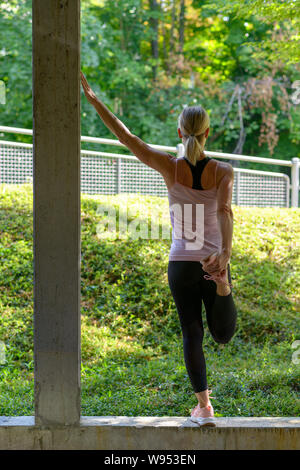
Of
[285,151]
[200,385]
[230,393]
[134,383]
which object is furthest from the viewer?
[285,151]

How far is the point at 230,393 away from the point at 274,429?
5.10 ft

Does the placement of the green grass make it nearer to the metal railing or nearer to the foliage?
the metal railing

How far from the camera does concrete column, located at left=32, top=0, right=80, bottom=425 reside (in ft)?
8.88

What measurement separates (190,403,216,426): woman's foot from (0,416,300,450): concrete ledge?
25mm

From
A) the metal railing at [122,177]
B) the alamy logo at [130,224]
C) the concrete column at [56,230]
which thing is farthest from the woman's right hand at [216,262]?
the metal railing at [122,177]

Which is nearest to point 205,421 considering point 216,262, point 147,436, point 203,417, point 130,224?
point 203,417

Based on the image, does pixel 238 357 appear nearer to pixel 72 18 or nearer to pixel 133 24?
pixel 72 18

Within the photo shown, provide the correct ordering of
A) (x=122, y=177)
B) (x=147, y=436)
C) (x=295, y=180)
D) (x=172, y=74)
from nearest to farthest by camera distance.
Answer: (x=147, y=436) → (x=122, y=177) → (x=295, y=180) → (x=172, y=74)

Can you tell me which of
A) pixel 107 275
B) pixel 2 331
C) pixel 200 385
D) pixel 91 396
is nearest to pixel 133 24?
pixel 107 275

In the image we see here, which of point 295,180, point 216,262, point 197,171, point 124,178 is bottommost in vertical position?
point 216,262

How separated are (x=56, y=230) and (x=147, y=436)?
1.10m

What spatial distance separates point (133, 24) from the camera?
1584cm

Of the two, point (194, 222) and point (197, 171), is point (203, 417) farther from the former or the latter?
point (197, 171)

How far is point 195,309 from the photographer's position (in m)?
2.86
